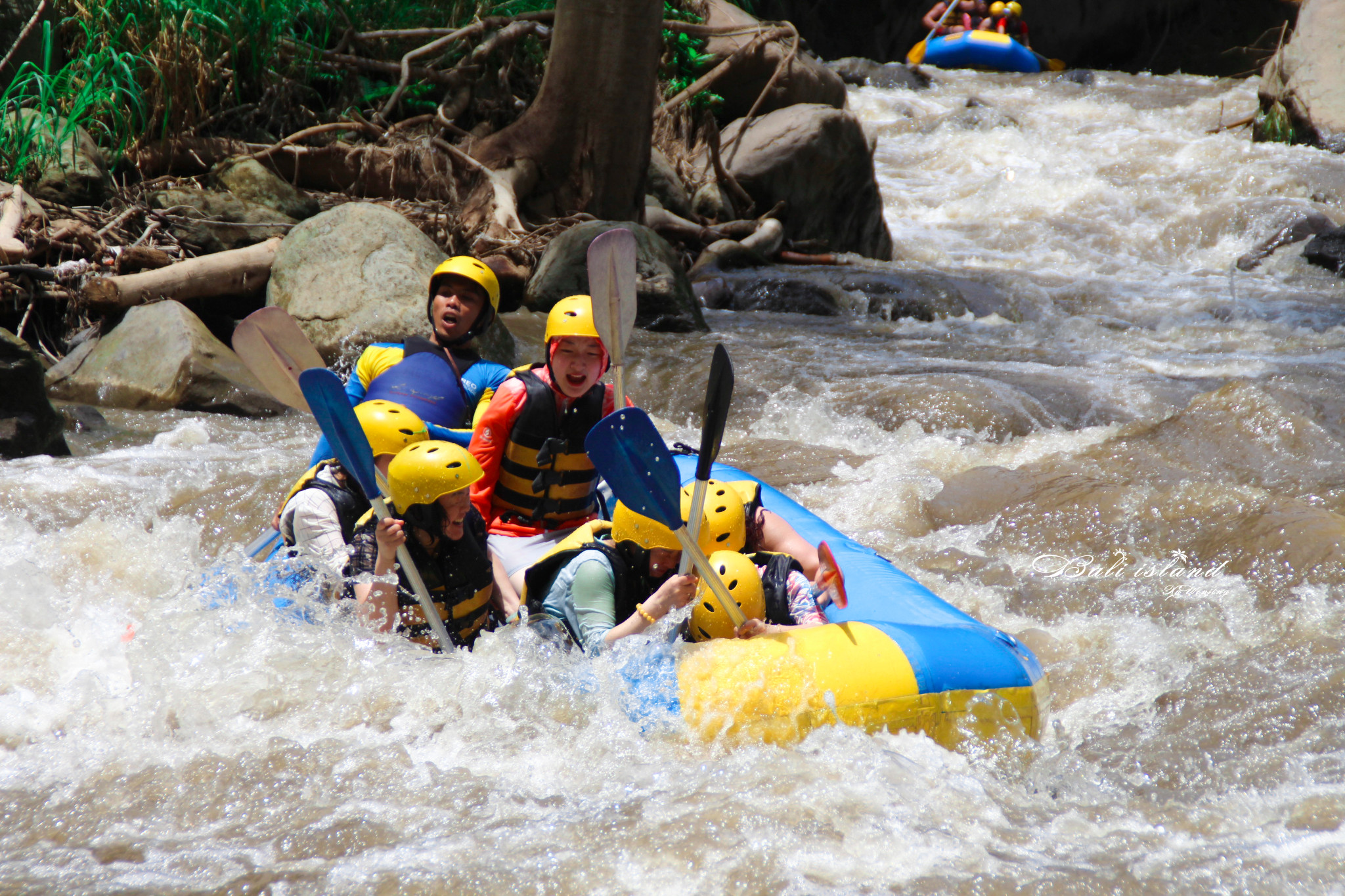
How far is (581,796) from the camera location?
2.11 meters

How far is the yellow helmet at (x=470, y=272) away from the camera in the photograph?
3492 millimetres

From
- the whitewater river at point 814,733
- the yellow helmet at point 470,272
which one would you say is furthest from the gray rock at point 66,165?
the yellow helmet at point 470,272

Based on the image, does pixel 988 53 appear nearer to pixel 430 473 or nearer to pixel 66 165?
pixel 66 165

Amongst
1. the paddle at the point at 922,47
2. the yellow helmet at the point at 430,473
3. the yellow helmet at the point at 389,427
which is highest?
the paddle at the point at 922,47

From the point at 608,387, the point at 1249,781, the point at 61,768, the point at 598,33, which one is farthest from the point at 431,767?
the point at 598,33

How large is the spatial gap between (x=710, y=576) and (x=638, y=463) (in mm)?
286

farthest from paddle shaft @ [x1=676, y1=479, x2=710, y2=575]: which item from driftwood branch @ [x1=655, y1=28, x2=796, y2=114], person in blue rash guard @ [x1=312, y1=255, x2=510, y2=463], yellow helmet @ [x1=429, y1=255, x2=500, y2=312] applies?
driftwood branch @ [x1=655, y1=28, x2=796, y2=114]

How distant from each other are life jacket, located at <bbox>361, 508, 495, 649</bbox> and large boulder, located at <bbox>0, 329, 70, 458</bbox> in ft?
8.65

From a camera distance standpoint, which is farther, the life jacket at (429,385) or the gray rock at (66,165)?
the gray rock at (66,165)

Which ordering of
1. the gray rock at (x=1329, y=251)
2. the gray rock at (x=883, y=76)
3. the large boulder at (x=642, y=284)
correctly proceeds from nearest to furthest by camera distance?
the large boulder at (x=642, y=284) < the gray rock at (x=1329, y=251) < the gray rock at (x=883, y=76)

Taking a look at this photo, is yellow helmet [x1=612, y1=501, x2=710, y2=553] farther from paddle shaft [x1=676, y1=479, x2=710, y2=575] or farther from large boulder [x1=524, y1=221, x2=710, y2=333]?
large boulder [x1=524, y1=221, x2=710, y2=333]

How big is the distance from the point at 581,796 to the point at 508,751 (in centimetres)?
23

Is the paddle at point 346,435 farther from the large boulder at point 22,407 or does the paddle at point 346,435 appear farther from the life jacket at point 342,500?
the large boulder at point 22,407

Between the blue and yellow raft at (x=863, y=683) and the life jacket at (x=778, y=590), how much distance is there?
22 cm
